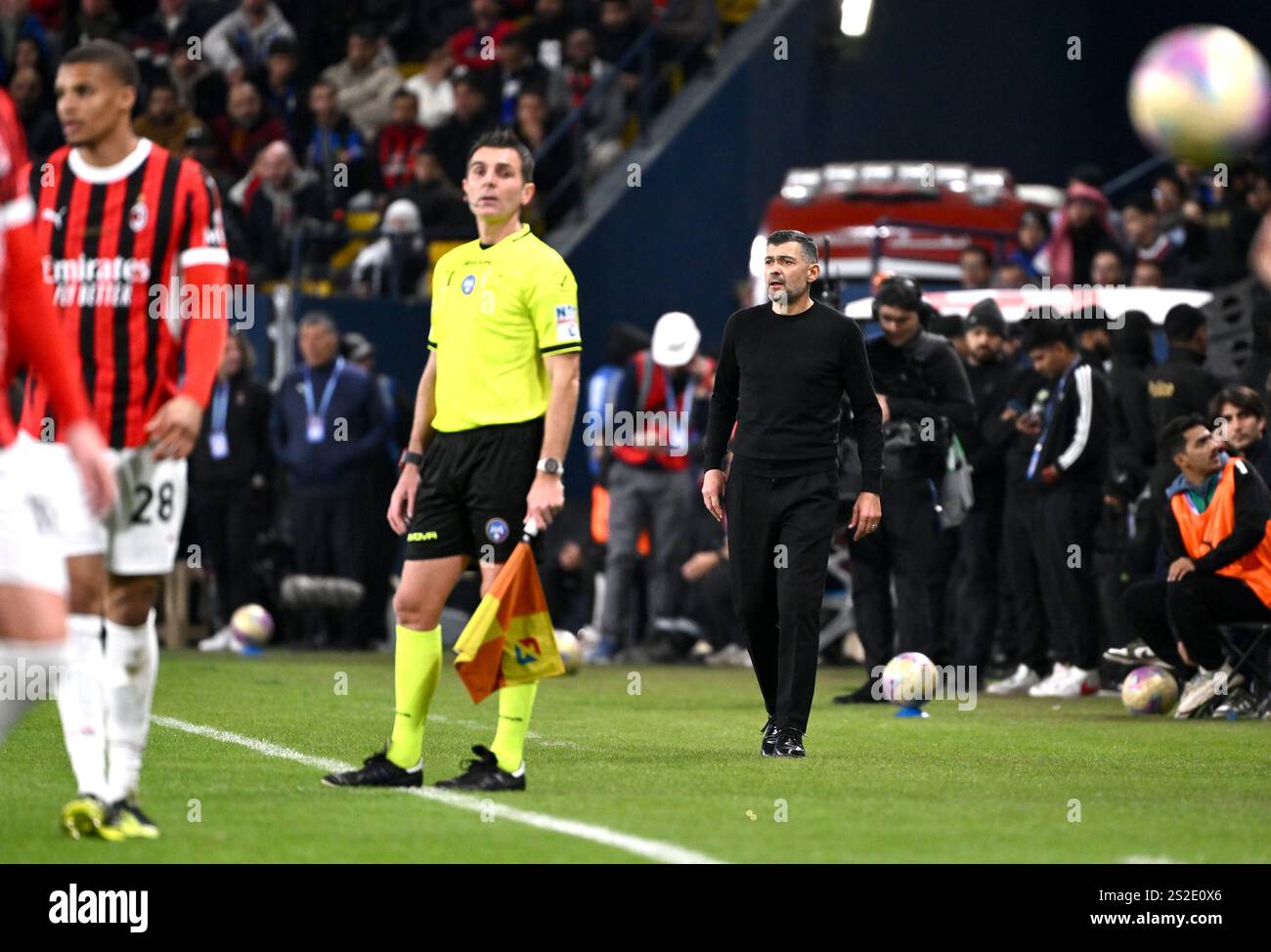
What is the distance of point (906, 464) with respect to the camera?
13.5 m

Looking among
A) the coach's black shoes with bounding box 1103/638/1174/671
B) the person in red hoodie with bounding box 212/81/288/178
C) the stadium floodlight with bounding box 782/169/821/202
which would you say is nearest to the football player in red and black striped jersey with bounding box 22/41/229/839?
the coach's black shoes with bounding box 1103/638/1174/671

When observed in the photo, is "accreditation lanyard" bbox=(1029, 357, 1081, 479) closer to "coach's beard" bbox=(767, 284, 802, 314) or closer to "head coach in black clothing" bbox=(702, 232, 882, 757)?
"head coach in black clothing" bbox=(702, 232, 882, 757)

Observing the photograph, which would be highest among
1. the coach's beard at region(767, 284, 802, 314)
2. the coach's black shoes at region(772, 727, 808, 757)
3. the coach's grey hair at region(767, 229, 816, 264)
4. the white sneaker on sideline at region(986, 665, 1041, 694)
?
the coach's grey hair at region(767, 229, 816, 264)

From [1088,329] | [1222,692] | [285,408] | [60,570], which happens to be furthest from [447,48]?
[60,570]

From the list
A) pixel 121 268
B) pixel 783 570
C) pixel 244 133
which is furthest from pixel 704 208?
pixel 121 268

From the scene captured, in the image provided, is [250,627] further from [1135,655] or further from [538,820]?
[538,820]

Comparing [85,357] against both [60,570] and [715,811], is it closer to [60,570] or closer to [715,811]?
[60,570]

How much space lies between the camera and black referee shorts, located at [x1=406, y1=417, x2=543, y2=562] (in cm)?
820

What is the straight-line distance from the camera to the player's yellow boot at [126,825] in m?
6.84

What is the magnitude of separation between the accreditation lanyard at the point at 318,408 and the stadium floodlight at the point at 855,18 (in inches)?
305

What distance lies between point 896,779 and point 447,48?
1615 centimetres

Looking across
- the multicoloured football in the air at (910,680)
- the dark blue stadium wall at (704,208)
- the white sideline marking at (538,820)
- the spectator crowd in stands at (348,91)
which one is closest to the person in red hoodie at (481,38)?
the spectator crowd in stands at (348,91)

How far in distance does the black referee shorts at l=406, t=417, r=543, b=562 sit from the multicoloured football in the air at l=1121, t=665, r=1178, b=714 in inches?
212

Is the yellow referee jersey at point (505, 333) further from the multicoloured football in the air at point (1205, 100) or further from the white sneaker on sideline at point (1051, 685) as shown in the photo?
the white sneaker on sideline at point (1051, 685)
